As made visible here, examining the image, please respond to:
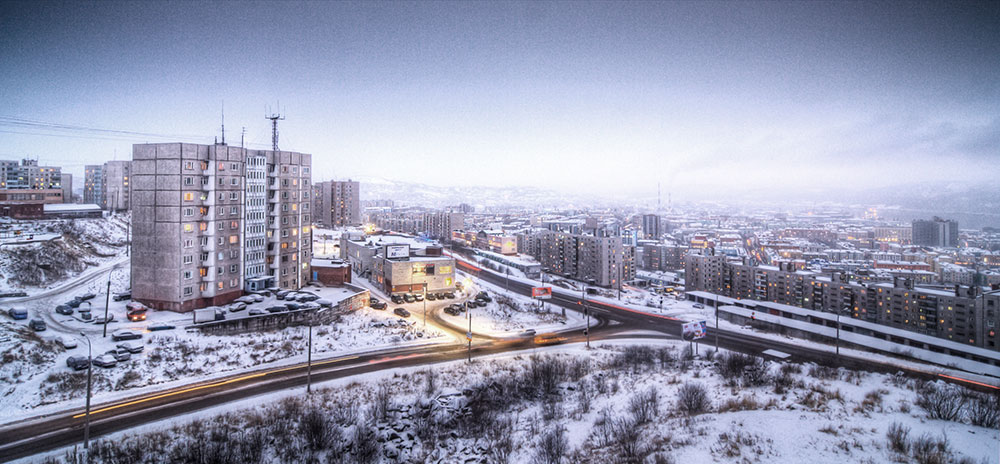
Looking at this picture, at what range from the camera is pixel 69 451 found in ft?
55.8

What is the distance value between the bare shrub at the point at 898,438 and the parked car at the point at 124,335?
39.1m

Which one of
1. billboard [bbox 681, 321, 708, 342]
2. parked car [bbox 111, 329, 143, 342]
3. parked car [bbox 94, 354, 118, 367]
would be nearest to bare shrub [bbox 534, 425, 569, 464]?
billboard [bbox 681, 321, 708, 342]

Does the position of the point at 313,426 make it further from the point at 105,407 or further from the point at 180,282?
the point at 180,282

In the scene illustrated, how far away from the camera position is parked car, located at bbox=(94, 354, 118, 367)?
25.1 meters

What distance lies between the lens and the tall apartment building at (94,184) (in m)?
111

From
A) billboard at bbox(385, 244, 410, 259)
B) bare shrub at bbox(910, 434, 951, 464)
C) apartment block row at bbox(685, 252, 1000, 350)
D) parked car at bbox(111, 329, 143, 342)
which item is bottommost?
apartment block row at bbox(685, 252, 1000, 350)

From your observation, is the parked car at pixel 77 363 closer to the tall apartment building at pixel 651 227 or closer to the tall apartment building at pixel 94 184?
the tall apartment building at pixel 94 184

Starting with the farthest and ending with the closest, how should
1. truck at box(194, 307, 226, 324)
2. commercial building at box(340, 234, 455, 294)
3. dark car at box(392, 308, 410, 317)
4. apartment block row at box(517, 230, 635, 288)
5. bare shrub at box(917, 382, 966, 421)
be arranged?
apartment block row at box(517, 230, 635, 288), commercial building at box(340, 234, 455, 294), dark car at box(392, 308, 410, 317), truck at box(194, 307, 226, 324), bare shrub at box(917, 382, 966, 421)

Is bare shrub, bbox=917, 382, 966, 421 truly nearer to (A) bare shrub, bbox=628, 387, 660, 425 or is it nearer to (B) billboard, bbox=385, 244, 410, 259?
(A) bare shrub, bbox=628, 387, 660, 425

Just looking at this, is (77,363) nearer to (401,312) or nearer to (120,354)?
(120,354)

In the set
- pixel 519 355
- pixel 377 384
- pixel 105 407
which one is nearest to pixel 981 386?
pixel 519 355

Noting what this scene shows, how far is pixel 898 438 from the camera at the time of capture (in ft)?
45.2

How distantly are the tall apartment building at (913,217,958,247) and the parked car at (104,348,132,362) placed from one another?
533 ft

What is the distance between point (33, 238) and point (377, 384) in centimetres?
4606
